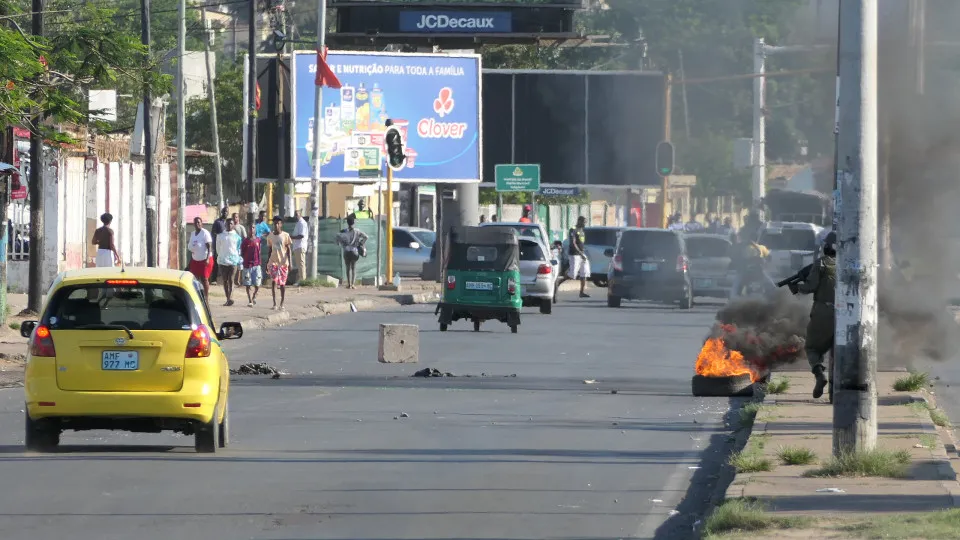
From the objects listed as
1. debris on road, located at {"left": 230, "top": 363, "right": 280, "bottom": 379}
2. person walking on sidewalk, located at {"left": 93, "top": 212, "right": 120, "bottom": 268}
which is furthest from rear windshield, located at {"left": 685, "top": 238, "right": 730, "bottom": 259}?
debris on road, located at {"left": 230, "top": 363, "right": 280, "bottom": 379}

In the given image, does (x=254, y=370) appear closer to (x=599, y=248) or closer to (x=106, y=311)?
(x=106, y=311)

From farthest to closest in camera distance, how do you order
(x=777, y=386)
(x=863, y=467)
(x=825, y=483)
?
(x=777, y=386) < (x=863, y=467) < (x=825, y=483)

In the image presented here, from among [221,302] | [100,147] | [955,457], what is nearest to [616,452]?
[955,457]

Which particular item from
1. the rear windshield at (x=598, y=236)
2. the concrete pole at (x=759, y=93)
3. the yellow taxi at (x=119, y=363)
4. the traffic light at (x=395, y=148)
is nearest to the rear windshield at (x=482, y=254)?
the concrete pole at (x=759, y=93)

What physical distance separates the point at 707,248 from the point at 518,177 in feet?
56.7

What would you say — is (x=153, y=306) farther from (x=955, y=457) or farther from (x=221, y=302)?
(x=221, y=302)

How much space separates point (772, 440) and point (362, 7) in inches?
1649

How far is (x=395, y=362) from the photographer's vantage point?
72.7ft

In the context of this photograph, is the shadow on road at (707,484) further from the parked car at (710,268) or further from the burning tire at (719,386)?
the parked car at (710,268)

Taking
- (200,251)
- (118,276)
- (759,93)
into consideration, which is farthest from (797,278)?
(200,251)

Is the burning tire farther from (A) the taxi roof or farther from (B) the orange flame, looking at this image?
(A) the taxi roof

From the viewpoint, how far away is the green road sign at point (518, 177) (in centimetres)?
5444

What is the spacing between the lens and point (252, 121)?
164 ft

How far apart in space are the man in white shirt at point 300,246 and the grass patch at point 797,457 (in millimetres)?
30708
